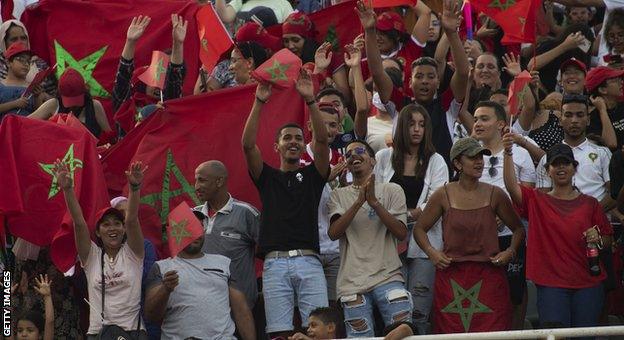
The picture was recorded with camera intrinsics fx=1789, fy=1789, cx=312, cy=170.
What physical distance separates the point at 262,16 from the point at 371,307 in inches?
216

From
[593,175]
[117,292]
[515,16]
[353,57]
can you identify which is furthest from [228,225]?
[515,16]

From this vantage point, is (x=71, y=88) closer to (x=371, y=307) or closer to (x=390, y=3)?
(x=390, y=3)

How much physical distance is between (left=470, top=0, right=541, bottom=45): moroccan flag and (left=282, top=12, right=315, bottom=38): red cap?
207 cm

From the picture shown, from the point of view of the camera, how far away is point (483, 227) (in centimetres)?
1327

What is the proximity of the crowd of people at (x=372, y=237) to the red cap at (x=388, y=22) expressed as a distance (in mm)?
1771

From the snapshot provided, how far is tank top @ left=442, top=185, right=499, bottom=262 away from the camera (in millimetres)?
13258

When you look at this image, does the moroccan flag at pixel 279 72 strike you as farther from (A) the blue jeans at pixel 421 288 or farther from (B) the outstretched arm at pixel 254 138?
(A) the blue jeans at pixel 421 288

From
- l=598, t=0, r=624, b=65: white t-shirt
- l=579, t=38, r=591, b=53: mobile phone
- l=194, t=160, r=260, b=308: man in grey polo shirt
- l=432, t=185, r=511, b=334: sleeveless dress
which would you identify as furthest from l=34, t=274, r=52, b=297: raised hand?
l=598, t=0, r=624, b=65: white t-shirt

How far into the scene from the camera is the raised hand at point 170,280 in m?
12.9

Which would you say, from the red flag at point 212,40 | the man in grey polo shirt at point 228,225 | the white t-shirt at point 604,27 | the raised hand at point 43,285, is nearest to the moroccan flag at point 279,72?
the man in grey polo shirt at point 228,225

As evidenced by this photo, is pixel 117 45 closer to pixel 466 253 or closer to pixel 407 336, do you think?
pixel 466 253

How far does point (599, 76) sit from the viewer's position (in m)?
15.6

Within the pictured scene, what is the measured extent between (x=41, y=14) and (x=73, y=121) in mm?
3062

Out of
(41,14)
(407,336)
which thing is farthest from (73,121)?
(407,336)
